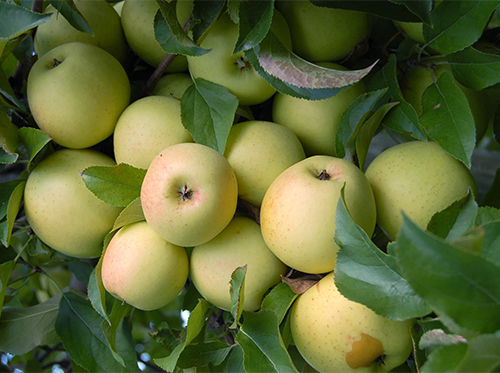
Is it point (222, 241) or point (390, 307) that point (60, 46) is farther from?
point (390, 307)

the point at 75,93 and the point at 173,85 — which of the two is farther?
the point at 173,85

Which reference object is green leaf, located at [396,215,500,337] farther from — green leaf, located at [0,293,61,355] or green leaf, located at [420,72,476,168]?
green leaf, located at [0,293,61,355]

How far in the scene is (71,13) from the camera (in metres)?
0.77

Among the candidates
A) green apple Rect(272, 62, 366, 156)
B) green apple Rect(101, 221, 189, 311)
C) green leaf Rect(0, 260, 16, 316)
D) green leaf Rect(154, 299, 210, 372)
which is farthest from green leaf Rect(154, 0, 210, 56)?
green leaf Rect(0, 260, 16, 316)

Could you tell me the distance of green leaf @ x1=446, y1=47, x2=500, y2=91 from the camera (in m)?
0.69

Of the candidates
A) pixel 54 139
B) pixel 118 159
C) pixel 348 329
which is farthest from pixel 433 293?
pixel 54 139

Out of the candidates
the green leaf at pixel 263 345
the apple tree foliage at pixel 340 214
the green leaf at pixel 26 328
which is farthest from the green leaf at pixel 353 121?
the green leaf at pixel 26 328

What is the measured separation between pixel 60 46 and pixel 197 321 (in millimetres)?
611

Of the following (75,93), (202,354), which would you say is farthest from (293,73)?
(202,354)

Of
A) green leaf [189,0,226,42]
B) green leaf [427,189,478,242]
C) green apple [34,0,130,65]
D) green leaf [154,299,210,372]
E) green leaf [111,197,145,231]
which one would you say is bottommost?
green leaf [154,299,210,372]

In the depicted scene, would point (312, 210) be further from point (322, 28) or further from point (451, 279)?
point (322, 28)

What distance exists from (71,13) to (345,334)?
29.4 inches

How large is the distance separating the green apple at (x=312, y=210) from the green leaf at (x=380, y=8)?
0.26m

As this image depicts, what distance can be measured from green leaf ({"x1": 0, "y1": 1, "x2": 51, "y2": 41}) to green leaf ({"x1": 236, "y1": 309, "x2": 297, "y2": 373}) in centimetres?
61
